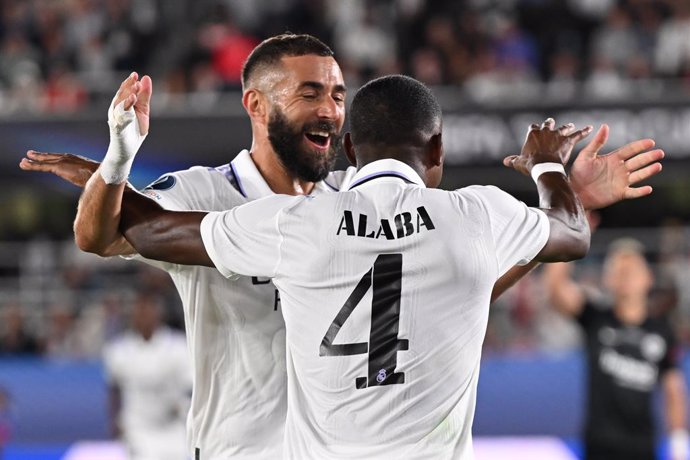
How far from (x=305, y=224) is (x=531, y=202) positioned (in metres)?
12.5

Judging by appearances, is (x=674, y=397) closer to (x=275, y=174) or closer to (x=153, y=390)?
(x=153, y=390)

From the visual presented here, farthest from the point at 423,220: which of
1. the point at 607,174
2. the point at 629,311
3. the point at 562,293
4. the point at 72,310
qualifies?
the point at 72,310

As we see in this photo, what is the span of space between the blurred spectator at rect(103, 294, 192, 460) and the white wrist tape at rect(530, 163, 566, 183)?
5.38 metres

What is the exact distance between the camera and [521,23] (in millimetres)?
15359

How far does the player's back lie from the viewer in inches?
123

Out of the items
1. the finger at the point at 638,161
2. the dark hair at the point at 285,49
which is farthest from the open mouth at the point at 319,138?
the finger at the point at 638,161

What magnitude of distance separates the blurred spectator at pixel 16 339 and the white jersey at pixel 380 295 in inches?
391

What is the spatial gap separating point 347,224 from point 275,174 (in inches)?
41.0

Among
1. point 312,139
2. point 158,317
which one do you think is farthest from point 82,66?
point 312,139

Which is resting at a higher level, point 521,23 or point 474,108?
point 521,23

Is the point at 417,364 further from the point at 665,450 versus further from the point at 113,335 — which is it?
the point at 113,335

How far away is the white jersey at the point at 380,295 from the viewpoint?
313 cm

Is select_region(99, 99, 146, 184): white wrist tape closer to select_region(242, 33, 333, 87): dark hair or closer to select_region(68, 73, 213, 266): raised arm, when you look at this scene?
select_region(68, 73, 213, 266): raised arm

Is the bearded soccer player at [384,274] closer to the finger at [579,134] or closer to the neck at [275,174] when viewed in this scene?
the finger at [579,134]
